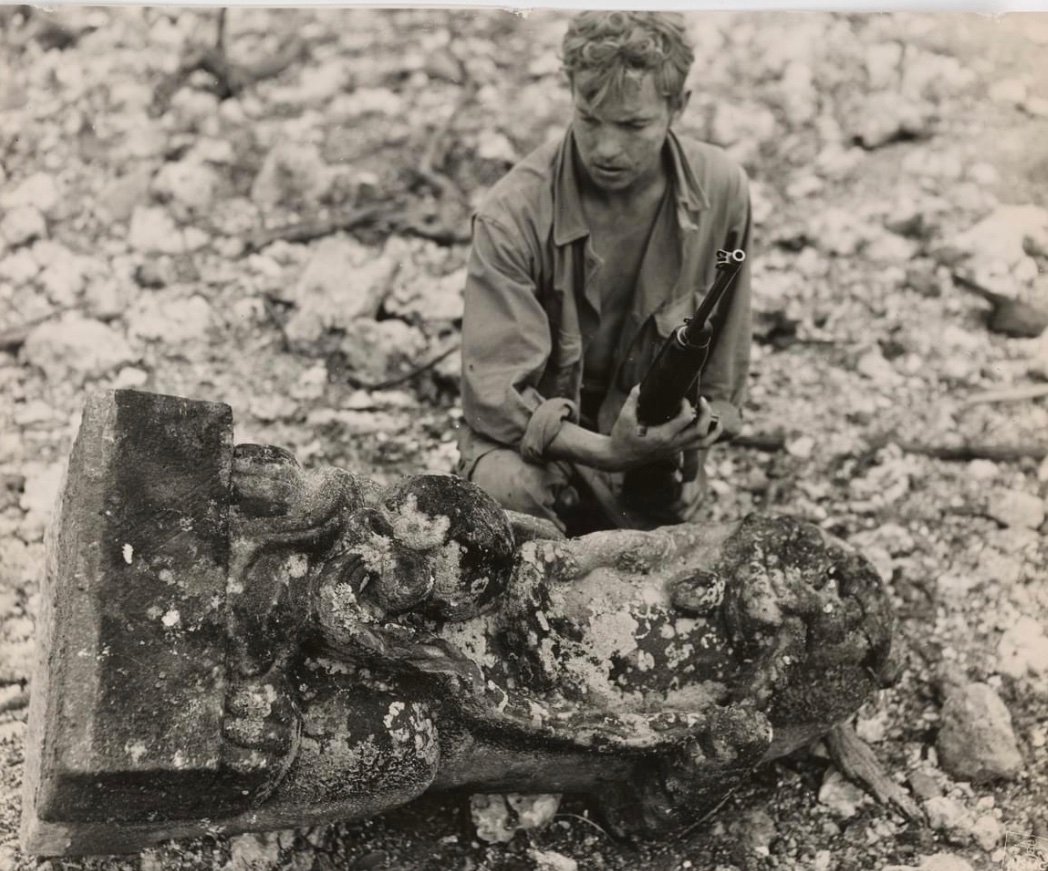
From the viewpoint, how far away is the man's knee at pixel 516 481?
11.5 feet

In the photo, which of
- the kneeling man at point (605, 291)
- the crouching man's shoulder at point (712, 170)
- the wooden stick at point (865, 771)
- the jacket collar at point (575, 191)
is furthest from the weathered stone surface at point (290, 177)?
the wooden stick at point (865, 771)

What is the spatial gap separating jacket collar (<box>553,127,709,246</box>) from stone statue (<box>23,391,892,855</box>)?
32.2 inches

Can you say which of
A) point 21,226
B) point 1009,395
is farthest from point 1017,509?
point 21,226

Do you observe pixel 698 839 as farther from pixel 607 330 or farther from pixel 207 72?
pixel 207 72

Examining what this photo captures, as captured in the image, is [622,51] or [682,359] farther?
[622,51]

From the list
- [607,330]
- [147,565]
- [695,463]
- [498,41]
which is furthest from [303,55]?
[147,565]

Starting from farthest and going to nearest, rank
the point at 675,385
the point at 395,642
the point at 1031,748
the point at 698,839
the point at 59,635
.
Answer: the point at 1031,748 < the point at 698,839 < the point at 675,385 < the point at 395,642 < the point at 59,635

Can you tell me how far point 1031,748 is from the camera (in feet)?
12.0

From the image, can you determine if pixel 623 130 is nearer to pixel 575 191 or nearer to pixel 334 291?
pixel 575 191

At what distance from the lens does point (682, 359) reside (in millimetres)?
3010

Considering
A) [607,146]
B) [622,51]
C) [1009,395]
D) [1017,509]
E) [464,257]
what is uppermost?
[622,51]

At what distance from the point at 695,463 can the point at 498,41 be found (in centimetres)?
221

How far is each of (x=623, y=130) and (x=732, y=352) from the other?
760mm

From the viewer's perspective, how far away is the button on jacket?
3.50m
